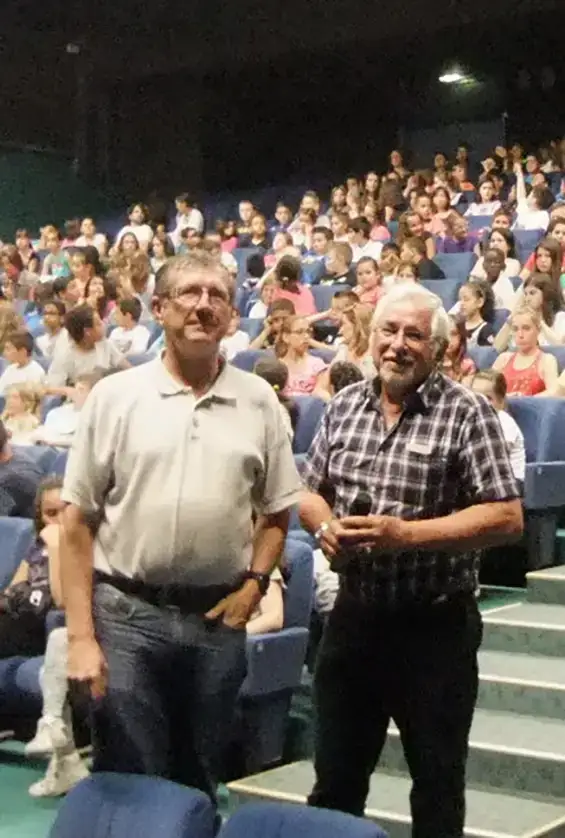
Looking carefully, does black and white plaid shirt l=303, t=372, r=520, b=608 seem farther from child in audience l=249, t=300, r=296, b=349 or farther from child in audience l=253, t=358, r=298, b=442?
child in audience l=249, t=300, r=296, b=349

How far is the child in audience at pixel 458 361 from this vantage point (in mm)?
4439

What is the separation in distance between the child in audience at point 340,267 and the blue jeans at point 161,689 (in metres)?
5.30

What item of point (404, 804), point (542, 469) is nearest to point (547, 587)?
point (542, 469)

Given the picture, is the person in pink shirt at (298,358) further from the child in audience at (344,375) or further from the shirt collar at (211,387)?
the shirt collar at (211,387)

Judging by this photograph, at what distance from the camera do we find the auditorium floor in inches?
123

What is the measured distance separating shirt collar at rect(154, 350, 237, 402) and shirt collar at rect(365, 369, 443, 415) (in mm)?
227

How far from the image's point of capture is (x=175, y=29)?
1197 cm

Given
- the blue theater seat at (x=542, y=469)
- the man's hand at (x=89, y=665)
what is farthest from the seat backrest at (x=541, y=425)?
the man's hand at (x=89, y=665)

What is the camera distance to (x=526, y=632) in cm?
367

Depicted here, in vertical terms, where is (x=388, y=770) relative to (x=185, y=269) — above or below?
below

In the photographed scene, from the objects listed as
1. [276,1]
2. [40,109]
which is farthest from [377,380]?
[40,109]

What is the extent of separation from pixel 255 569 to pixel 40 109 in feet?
35.9

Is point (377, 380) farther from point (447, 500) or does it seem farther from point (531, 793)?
point (531, 793)

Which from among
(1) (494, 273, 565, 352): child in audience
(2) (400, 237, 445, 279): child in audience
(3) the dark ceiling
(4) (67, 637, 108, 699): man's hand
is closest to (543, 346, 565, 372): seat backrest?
(1) (494, 273, 565, 352): child in audience
